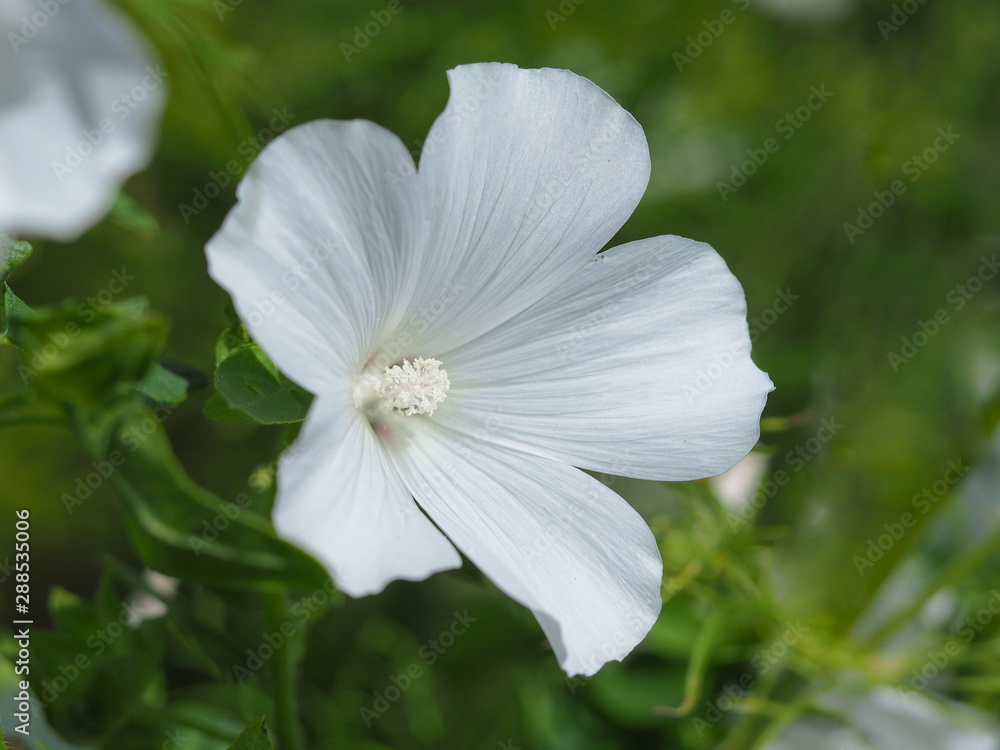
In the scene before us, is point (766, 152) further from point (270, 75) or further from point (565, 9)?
point (270, 75)

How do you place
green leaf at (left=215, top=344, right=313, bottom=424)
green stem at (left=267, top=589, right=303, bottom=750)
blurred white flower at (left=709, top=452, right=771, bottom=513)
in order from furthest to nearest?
blurred white flower at (left=709, top=452, right=771, bottom=513) < green stem at (left=267, top=589, right=303, bottom=750) < green leaf at (left=215, top=344, right=313, bottom=424)

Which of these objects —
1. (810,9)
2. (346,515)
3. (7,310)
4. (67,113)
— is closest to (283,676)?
(346,515)

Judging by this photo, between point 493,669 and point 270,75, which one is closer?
point 493,669

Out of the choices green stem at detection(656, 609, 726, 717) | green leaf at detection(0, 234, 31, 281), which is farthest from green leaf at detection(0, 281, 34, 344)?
green stem at detection(656, 609, 726, 717)

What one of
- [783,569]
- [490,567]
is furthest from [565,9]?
[490,567]

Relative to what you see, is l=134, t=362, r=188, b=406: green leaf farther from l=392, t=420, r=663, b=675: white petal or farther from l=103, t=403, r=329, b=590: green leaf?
l=392, t=420, r=663, b=675: white petal

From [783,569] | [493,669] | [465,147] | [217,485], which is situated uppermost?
[465,147]

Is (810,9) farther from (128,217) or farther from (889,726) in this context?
(128,217)
